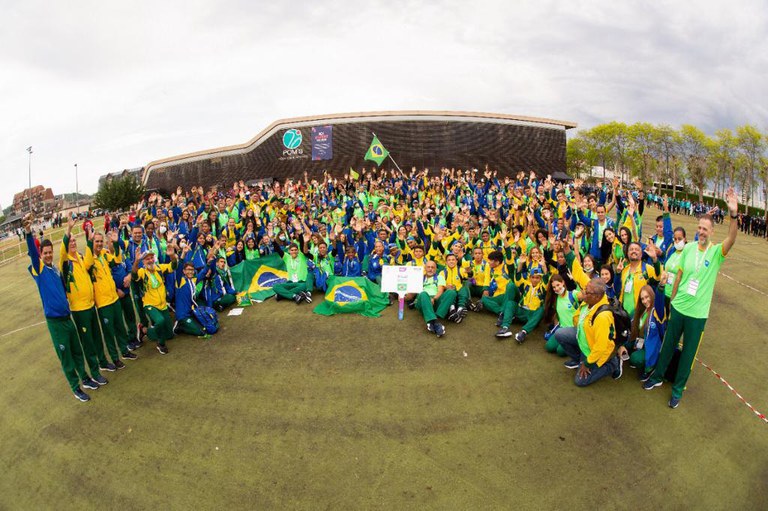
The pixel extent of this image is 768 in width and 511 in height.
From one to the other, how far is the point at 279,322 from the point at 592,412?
17.5ft

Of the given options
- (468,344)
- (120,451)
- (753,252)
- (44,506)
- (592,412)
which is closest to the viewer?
(44,506)

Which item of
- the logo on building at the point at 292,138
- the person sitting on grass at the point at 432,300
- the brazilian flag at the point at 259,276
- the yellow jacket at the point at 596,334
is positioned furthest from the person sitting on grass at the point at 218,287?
the logo on building at the point at 292,138

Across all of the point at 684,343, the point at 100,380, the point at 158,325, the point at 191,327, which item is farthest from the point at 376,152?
the point at 684,343

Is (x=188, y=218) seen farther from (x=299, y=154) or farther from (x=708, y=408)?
(x=299, y=154)

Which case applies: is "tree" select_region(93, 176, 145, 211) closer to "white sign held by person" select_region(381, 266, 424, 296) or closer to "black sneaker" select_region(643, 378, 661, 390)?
"white sign held by person" select_region(381, 266, 424, 296)

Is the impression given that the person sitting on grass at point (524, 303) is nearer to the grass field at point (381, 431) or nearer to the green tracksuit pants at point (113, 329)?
the grass field at point (381, 431)

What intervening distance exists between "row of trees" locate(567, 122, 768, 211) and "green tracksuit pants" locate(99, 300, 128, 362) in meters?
45.3

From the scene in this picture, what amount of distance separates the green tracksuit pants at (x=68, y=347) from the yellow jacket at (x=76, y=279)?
266 millimetres

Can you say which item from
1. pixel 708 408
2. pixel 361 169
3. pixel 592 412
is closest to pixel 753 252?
pixel 708 408

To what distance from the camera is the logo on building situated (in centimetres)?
3173

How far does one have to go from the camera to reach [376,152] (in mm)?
22516

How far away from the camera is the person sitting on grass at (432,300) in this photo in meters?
6.78

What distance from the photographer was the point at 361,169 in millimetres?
31984

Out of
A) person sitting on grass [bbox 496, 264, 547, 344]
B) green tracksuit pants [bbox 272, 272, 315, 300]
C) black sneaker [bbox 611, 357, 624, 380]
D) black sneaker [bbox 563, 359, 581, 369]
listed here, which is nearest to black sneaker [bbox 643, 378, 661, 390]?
black sneaker [bbox 611, 357, 624, 380]
